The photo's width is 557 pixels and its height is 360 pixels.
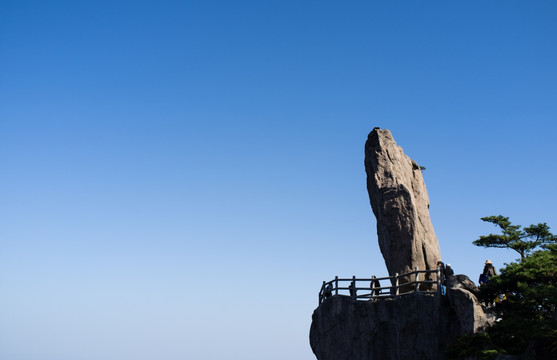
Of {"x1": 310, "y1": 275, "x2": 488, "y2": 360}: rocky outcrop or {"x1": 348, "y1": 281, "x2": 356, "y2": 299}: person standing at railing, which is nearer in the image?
{"x1": 310, "y1": 275, "x2": 488, "y2": 360}: rocky outcrop

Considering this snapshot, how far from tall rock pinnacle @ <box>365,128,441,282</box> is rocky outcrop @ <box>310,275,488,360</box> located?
4.29 metres

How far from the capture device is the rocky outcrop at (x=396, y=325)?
25.6 m

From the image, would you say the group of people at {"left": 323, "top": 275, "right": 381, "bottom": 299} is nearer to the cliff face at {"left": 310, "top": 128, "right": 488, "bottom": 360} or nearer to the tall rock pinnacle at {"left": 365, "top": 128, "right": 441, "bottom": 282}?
the cliff face at {"left": 310, "top": 128, "right": 488, "bottom": 360}

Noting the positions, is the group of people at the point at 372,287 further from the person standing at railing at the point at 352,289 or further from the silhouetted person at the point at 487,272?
the silhouetted person at the point at 487,272

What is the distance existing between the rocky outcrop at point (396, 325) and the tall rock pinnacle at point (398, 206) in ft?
14.1

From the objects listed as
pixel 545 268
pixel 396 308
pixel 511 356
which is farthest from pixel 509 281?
pixel 396 308

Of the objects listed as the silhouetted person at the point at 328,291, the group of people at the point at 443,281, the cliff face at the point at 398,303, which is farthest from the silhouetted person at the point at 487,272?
the silhouetted person at the point at 328,291

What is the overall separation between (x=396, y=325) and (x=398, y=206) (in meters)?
7.99

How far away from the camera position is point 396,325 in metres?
28.8

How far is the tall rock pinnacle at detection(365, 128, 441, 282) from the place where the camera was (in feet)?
109

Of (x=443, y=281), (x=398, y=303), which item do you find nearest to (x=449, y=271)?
(x=443, y=281)

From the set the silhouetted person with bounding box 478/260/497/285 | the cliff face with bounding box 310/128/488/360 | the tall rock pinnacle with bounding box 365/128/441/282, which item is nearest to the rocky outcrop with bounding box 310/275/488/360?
the cliff face with bounding box 310/128/488/360

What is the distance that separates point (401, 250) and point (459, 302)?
324 inches

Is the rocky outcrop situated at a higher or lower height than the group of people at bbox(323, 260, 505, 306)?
lower
